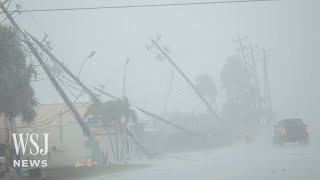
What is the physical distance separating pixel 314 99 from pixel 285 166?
92.0 meters

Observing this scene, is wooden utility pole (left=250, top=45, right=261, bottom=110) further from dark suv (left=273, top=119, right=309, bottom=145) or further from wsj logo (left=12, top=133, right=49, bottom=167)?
wsj logo (left=12, top=133, right=49, bottom=167)

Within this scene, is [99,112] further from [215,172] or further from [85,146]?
[215,172]

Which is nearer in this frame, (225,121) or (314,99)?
(225,121)

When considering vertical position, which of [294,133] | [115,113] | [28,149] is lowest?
[28,149]

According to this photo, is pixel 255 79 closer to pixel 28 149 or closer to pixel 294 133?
pixel 294 133

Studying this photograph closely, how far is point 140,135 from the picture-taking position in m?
45.4

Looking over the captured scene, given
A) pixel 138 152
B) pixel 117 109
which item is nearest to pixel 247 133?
pixel 138 152

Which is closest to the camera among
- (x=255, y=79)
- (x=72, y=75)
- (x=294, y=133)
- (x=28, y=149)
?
(x=28, y=149)

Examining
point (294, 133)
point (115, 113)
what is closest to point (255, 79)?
point (294, 133)

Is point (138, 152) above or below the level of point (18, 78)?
below

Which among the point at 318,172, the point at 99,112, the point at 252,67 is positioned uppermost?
the point at 252,67

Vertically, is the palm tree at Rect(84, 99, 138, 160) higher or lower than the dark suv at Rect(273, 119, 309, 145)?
higher

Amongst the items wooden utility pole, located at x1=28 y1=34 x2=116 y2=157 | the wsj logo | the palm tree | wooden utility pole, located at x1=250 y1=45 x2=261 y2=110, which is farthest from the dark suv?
wooden utility pole, located at x1=250 y1=45 x2=261 y2=110

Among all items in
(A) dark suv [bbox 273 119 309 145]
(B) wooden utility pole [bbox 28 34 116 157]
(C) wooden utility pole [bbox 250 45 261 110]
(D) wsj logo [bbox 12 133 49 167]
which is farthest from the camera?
(C) wooden utility pole [bbox 250 45 261 110]
